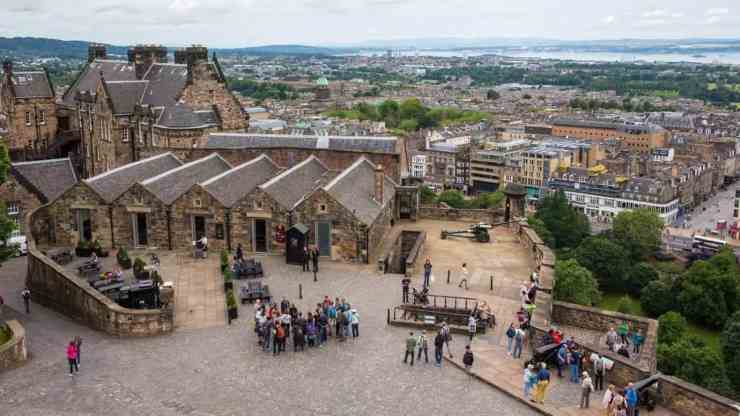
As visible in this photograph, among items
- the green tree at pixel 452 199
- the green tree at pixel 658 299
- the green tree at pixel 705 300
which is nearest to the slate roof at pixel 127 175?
the green tree at pixel 705 300

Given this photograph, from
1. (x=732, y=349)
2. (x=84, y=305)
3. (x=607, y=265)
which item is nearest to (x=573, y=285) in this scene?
(x=732, y=349)

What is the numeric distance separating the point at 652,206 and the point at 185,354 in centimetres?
16854

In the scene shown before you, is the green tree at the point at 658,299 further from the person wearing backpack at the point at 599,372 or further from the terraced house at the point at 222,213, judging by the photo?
the person wearing backpack at the point at 599,372

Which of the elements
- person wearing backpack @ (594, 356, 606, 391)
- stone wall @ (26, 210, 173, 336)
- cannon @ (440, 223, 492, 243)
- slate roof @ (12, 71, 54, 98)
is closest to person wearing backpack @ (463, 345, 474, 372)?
person wearing backpack @ (594, 356, 606, 391)

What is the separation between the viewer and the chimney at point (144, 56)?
66.4 meters

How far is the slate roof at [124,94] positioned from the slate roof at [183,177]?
59.5 feet

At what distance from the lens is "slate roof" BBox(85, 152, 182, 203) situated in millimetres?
39875

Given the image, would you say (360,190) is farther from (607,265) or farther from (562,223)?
(562,223)

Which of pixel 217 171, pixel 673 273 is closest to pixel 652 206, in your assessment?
pixel 673 273

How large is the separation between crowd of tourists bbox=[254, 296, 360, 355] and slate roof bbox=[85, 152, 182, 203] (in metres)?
15.2

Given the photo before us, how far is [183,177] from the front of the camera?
1656 inches

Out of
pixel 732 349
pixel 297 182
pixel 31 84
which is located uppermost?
pixel 31 84

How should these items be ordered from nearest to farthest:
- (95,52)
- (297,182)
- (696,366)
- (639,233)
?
(297,182) < (696,366) < (95,52) < (639,233)

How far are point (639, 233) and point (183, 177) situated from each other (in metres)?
119
